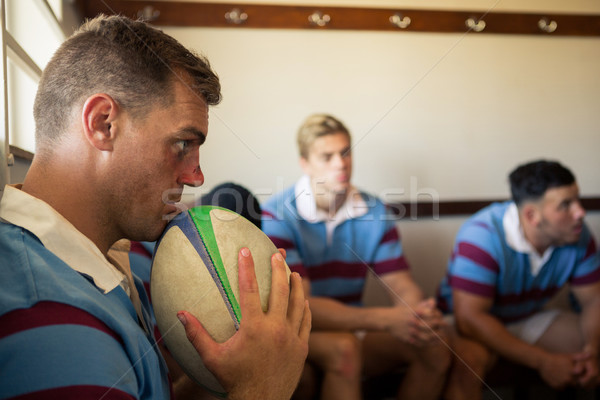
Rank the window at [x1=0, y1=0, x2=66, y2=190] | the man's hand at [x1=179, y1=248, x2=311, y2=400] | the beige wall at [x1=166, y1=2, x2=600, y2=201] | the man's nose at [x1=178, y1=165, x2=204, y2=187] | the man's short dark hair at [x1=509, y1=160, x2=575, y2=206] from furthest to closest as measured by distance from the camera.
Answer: the beige wall at [x1=166, y1=2, x2=600, y2=201], the man's short dark hair at [x1=509, y1=160, x2=575, y2=206], the window at [x1=0, y1=0, x2=66, y2=190], the man's nose at [x1=178, y1=165, x2=204, y2=187], the man's hand at [x1=179, y1=248, x2=311, y2=400]

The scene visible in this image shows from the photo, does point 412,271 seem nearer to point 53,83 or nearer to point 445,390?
point 445,390

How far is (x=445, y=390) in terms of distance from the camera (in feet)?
6.62

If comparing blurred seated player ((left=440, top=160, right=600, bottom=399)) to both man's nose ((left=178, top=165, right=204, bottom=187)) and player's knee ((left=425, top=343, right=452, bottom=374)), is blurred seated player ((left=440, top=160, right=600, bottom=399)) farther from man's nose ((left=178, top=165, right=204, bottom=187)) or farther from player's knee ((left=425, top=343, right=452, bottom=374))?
man's nose ((left=178, top=165, right=204, bottom=187))

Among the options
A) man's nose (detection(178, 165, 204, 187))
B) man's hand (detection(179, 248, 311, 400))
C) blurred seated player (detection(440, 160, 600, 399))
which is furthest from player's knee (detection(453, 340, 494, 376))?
man's nose (detection(178, 165, 204, 187))

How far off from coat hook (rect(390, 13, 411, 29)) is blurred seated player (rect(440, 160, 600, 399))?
1.28m

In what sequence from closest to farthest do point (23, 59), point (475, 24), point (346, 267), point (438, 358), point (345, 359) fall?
point (23, 59) → point (345, 359) → point (438, 358) → point (346, 267) → point (475, 24)

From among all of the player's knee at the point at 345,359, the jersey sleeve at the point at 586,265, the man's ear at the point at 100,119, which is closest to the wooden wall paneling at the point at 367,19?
the jersey sleeve at the point at 586,265

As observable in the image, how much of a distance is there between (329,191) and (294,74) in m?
1.05

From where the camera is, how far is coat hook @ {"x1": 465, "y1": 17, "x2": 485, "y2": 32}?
322cm

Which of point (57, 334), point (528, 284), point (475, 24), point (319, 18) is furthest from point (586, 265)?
point (57, 334)

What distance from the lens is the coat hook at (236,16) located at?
2.92 metres

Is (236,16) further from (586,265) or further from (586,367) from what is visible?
(586,367)

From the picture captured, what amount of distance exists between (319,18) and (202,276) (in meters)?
2.54

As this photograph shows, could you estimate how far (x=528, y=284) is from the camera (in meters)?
2.29
